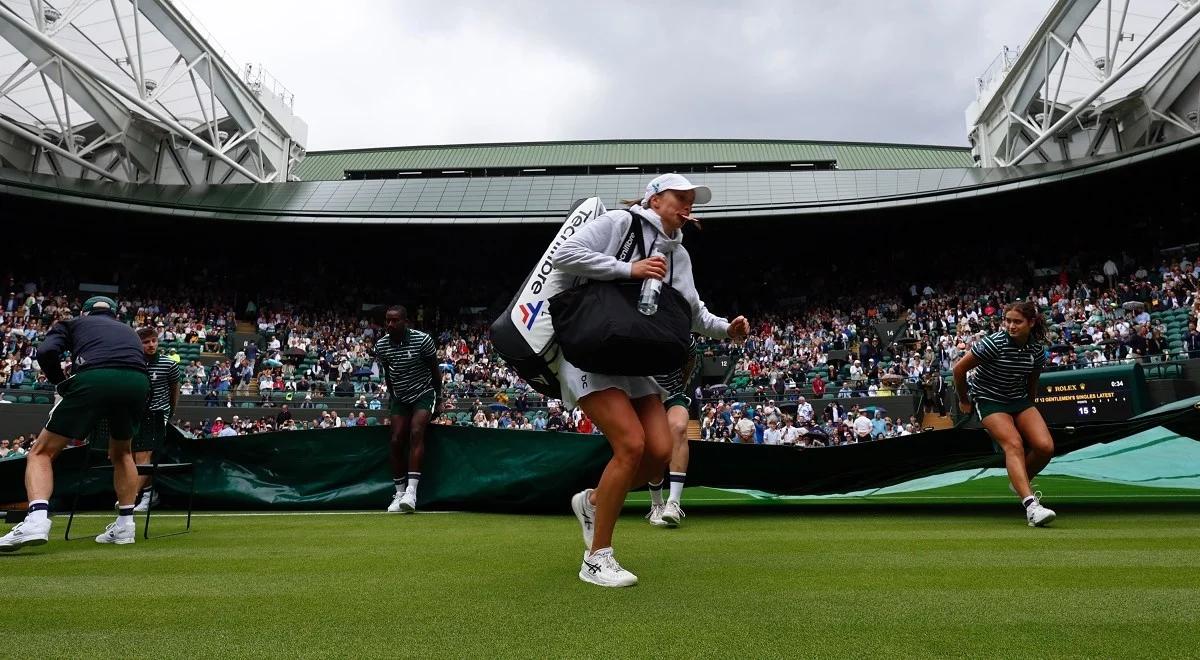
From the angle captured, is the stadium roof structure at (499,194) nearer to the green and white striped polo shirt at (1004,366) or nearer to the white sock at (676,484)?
the green and white striped polo shirt at (1004,366)

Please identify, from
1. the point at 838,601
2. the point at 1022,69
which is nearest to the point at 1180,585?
the point at 838,601

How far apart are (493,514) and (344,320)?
26.1m

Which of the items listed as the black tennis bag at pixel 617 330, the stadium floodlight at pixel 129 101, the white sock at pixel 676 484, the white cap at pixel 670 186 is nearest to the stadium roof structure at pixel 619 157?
the stadium floodlight at pixel 129 101

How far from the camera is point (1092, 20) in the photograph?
23.7 meters

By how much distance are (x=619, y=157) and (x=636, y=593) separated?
40446 mm

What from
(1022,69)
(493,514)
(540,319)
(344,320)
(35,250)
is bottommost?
(493,514)

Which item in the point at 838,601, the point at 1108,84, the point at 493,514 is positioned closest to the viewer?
the point at 838,601

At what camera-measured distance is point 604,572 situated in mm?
3006

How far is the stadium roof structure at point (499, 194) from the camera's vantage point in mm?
26125

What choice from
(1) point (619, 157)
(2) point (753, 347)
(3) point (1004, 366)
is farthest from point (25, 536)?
(1) point (619, 157)

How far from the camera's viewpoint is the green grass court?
2047 mm

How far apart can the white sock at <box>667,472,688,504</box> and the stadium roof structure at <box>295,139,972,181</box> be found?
33525 millimetres

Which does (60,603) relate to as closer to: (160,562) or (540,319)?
(160,562)

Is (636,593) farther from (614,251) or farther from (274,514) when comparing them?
(274,514)
